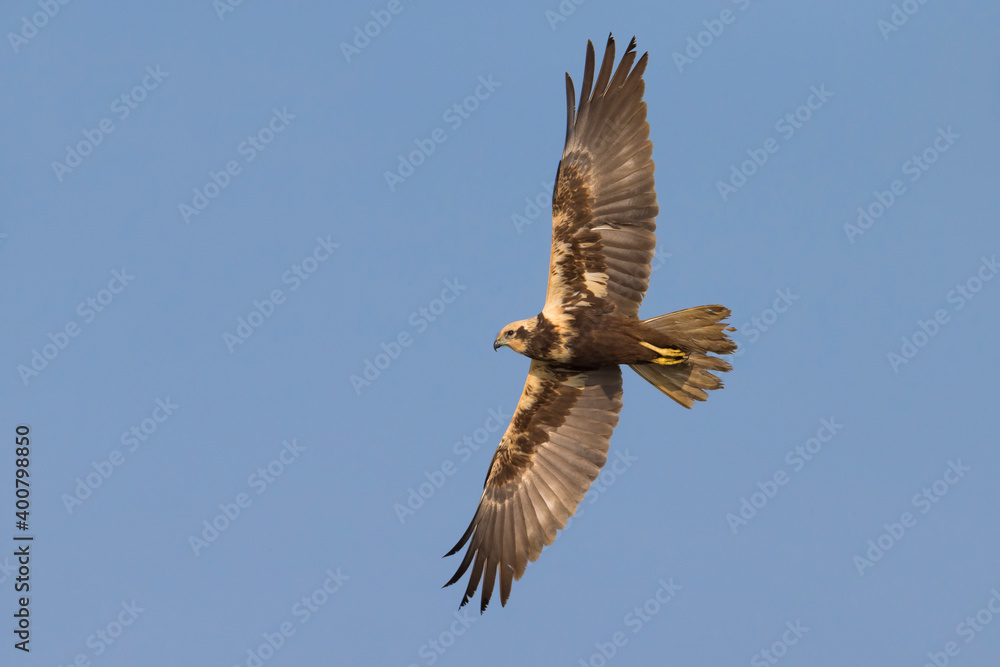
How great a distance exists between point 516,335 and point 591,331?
37.9 inches

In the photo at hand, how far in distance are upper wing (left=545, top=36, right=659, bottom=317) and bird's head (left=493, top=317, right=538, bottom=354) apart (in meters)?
0.41

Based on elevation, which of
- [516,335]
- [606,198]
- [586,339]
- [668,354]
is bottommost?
[516,335]

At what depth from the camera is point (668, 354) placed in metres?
15.4

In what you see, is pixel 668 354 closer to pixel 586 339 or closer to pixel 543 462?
pixel 586 339

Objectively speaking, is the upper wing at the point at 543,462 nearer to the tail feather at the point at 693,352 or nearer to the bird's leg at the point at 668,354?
the tail feather at the point at 693,352

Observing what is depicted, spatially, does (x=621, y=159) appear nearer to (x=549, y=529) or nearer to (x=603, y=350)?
(x=603, y=350)

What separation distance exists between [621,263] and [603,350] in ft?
3.54

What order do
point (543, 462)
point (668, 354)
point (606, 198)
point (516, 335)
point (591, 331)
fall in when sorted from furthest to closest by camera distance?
point (543, 462), point (516, 335), point (606, 198), point (591, 331), point (668, 354)

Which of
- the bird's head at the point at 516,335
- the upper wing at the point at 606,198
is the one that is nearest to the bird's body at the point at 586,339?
the bird's head at the point at 516,335

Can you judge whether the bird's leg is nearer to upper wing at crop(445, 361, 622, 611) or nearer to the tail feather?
the tail feather

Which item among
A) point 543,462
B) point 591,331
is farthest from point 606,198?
point 543,462

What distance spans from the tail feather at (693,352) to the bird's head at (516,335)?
1.34m

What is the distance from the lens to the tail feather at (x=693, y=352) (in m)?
15.2

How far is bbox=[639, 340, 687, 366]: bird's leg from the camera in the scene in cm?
1540
